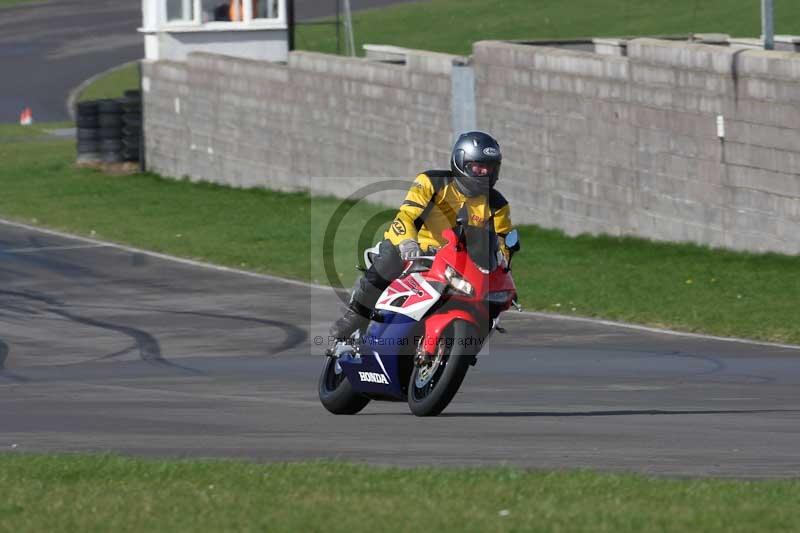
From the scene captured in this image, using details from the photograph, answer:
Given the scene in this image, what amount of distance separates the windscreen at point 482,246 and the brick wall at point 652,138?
11.0 m

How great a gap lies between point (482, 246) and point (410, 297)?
558mm

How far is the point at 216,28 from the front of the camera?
37688 millimetres

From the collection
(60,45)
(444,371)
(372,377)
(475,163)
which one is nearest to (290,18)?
(60,45)

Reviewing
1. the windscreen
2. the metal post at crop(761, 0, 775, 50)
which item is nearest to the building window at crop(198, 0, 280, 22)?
the metal post at crop(761, 0, 775, 50)

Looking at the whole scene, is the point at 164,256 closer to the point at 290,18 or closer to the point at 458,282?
the point at 290,18

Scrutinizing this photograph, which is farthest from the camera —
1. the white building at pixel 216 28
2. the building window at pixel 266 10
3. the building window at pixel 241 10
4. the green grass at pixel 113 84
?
the green grass at pixel 113 84

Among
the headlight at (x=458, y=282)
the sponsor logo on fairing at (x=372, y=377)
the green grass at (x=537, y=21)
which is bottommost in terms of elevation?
the green grass at (x=537, y=21)

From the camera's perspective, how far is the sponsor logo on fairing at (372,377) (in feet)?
37.4

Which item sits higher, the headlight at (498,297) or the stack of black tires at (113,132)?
the headlight at (498,297)

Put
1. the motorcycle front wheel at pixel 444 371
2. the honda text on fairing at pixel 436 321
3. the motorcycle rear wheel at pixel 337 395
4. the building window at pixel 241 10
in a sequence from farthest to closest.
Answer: the building window at pixel 241 10 → the motorcycle rear wheel at pixel 337 395 → the honda text on fairing at pixel 436 321 → the motorcycle front wheel at pixel 444 371

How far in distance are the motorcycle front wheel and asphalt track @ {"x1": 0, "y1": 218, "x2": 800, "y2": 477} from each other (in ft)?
0.45

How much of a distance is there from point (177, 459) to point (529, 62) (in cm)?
1782

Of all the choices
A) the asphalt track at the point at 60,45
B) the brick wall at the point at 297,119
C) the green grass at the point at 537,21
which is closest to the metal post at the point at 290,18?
the brick wall at the point at 297,119

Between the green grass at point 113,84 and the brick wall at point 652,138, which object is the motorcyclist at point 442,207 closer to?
the brick wall at point 652,138
